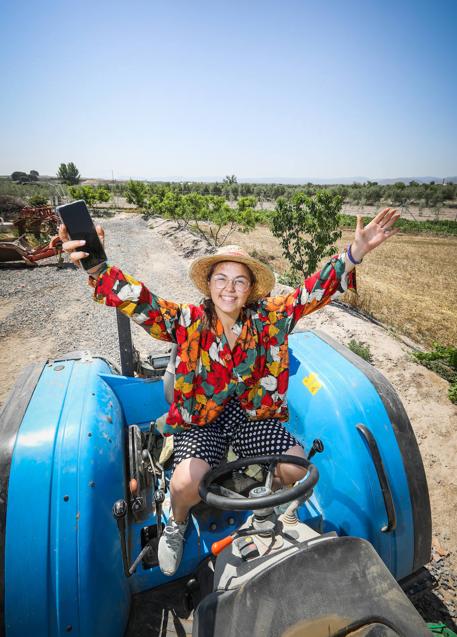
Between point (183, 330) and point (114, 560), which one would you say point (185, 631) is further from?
point (183, 330)

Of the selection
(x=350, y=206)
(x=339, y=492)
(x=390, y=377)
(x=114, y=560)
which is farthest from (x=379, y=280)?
(x=350, y=206)

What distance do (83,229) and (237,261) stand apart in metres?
0.83

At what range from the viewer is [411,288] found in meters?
11.0

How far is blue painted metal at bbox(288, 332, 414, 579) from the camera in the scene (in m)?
1.52

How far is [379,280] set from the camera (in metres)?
11.6

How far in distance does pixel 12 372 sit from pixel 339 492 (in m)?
5.12

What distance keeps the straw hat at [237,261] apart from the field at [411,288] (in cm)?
573

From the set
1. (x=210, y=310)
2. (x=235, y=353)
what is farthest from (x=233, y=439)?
(x=210, y=310)

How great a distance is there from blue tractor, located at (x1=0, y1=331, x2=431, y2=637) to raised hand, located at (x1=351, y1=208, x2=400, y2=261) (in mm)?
664

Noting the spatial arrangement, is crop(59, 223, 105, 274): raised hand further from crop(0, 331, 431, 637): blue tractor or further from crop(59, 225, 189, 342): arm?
crop(0, 331, 431, 637): blue tractor

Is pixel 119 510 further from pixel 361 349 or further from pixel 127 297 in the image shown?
pixel 361 349

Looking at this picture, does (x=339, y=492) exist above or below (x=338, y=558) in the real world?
below

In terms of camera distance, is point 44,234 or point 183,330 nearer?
point 183,330

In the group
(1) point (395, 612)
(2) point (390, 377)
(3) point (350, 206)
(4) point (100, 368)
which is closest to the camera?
(1) point (395, 612)
